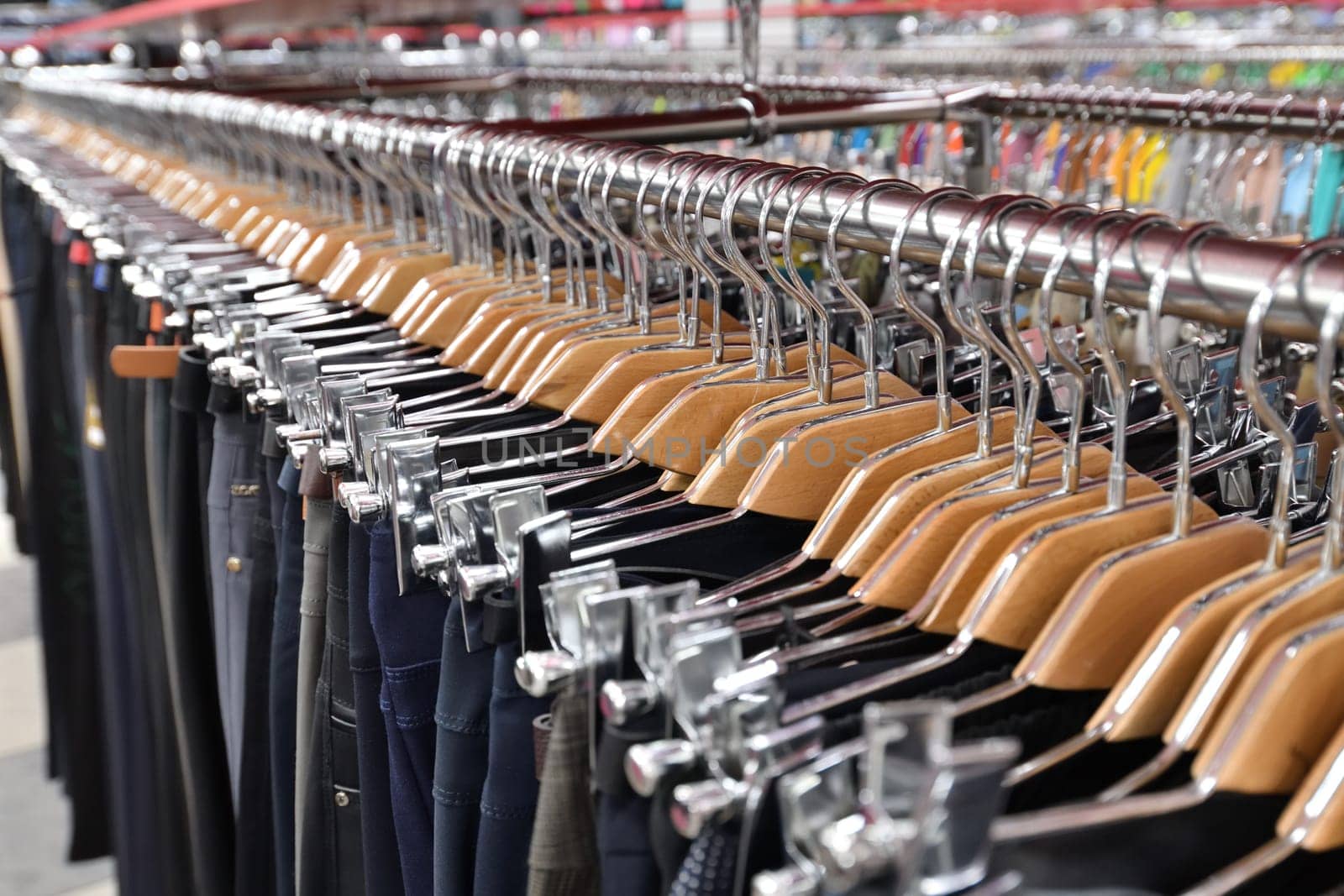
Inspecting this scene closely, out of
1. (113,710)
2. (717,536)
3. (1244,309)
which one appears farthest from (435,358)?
(113,710)

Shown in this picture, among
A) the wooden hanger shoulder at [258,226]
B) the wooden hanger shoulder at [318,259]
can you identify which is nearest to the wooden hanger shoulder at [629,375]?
the wooden hanger shoulder at [318,259]

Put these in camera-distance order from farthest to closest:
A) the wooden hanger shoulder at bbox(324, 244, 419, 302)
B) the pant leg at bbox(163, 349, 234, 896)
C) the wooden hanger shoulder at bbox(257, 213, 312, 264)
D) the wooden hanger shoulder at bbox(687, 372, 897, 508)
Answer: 1. the wooden hanger shoulder at bbox(257, 213, 312, 264)
2. the wooden hanger shoulder at bbox(324, 244, 419, 302)
3. the pant leg at bbox(163, 349, 234, 896)
4. the wooden hanger shoulder at bbox(687, 372, 897, 508)

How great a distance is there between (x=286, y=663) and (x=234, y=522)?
179mm

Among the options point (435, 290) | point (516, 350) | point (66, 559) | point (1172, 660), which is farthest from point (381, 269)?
point (66, 559)

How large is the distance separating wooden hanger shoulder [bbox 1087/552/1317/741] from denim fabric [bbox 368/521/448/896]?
45cm

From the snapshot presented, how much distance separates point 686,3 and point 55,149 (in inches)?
210

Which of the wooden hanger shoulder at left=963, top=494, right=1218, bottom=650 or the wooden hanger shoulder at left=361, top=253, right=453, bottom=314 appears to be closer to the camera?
the wooden hanger shoulder at left=963, top=494, right=1218, bottom=650

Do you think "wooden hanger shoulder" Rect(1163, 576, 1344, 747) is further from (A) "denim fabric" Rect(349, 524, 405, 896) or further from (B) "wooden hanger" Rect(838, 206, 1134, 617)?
(A) "denim fabric" Rect(349, 524, 405, 896)

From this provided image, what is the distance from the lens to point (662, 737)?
0.60m

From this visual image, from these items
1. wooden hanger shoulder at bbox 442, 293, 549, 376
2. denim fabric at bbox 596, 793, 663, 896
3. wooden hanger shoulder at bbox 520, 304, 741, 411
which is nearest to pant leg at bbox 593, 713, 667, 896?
denim fabric at bbox 596, 793, 663, 896

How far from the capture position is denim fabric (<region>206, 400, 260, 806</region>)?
3.85ft

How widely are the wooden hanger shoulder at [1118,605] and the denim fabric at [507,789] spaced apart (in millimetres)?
286

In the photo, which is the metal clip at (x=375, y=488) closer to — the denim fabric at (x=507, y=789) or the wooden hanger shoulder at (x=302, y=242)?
the denim fabric at (x=507, y=789)

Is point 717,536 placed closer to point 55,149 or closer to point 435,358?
point 435,358
